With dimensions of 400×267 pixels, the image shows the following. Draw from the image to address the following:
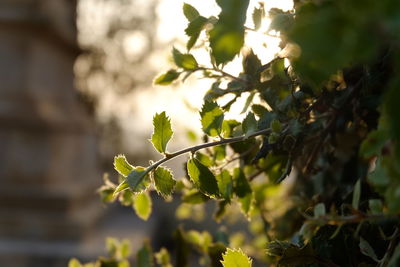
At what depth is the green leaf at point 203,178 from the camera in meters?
0.67

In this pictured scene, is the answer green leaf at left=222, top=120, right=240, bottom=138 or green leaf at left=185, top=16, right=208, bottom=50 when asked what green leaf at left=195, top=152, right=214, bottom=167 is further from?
green leaf at left=185, top=16, right=208, bottom=50

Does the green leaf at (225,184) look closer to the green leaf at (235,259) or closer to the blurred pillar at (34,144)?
the green leaf at (235,259)

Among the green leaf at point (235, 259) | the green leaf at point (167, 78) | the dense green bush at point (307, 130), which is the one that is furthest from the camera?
the green leaf at point (167, 78)

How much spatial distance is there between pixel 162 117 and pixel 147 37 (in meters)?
12.9

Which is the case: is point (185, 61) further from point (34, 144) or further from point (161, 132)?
point (34, 144)

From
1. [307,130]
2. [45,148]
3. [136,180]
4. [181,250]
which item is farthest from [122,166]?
[45,148]

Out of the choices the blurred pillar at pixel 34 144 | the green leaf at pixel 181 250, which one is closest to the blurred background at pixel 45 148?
the blurred pillar at pixel 34 144

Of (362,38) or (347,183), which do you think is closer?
(362,38)

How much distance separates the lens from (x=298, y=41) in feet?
0.98

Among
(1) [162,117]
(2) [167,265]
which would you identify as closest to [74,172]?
(2) [167,265]

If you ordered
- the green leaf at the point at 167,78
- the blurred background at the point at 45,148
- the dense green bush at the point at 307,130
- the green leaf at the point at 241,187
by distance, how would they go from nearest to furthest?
the dense green bush at the point at 307,130
the green leaf at the point at 241,187
the green leaf at the point at 167,78
the blurred background at the point at 45,148

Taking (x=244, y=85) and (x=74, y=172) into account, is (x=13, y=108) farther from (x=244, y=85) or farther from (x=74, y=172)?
(x=244, y=85)

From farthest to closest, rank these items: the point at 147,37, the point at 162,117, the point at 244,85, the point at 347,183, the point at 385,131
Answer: the point at 147,37
the point at 347,183
the point at 244,85
the point at 162,117
the point at 385,131

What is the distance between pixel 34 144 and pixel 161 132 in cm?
600
